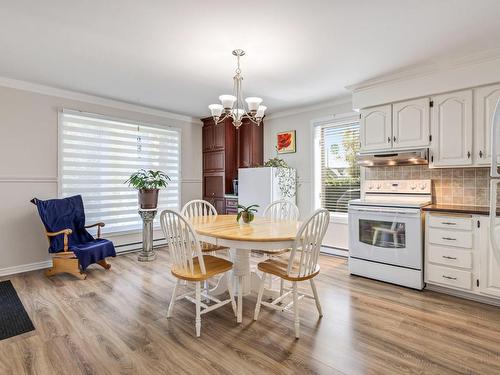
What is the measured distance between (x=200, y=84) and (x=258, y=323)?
9.60 feet

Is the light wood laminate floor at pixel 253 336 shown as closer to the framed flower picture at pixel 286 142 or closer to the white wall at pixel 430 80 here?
the white wall at pixel 430 80

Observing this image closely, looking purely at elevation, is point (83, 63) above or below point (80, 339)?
above

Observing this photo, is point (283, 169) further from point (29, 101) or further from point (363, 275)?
point (29, 101)

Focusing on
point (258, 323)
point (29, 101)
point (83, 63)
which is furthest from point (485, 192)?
point (29, 101)

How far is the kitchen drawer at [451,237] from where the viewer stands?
9.46ft

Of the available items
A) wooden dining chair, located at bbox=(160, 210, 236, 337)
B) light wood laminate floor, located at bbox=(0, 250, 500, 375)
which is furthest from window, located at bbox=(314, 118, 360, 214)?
wooden dining chair, located at bbox=(160, 210, 236, 337)

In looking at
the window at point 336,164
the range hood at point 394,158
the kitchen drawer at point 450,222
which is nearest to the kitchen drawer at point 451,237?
the kitchen drawer at point 450,222

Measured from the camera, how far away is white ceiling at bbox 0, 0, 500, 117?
7.02 feet

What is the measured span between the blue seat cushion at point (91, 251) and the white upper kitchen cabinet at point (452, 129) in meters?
4.14

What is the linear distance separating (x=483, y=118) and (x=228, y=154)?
372cm

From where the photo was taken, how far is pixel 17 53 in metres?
2.91

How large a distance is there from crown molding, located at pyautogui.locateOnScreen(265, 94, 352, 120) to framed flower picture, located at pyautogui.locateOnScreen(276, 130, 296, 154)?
0.33 meters

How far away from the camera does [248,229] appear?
8.57ft

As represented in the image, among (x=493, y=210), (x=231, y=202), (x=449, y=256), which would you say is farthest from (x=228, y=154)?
(x=493, y=210)
